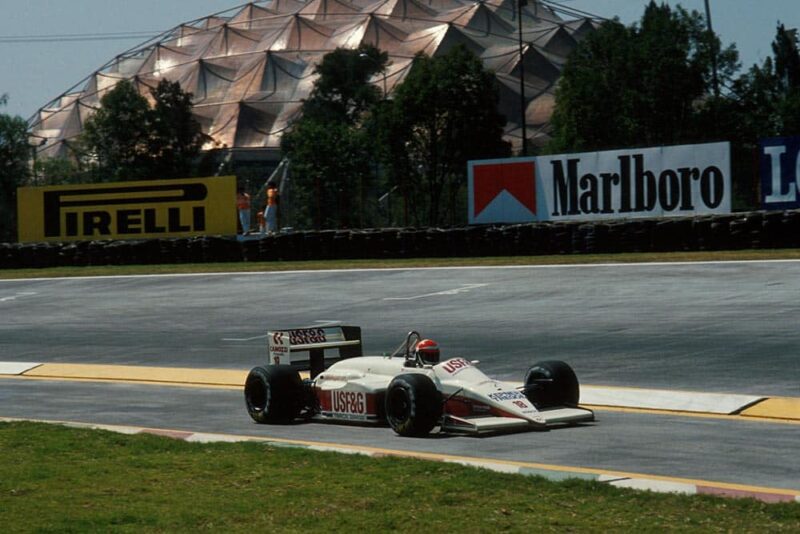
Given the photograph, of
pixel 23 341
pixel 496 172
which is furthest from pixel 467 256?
pixel 23 341

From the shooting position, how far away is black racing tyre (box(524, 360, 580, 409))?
12516mm

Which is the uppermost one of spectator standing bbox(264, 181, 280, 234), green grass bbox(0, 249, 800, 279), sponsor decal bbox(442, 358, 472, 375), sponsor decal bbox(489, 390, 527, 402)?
spectator standing bbox(264, 181, 280, 234)

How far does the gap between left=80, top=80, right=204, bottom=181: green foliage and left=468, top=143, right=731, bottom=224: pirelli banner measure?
208ft

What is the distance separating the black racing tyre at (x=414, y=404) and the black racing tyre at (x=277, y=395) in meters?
1.80

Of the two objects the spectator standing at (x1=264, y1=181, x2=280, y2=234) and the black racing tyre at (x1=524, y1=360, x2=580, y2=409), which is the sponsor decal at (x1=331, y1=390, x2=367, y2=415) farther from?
the spectator standing at (x1=264, y1=181, x2=280, y2=234)

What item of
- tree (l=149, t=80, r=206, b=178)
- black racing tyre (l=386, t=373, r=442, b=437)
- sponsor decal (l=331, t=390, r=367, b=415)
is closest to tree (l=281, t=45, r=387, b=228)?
tree (l=149, t=80, r=206, b=178)

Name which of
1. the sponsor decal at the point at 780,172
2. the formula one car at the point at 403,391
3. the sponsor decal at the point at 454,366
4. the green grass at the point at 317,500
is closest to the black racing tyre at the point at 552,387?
Answer: the formula one car at the point at 403,391

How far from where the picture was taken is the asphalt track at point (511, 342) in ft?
36.3

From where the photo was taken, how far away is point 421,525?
759 cm

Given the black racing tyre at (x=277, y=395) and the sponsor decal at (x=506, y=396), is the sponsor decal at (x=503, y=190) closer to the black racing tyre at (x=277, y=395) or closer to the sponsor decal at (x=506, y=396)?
the black racing tyre at (x=277, y=395)

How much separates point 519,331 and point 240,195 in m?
22.3

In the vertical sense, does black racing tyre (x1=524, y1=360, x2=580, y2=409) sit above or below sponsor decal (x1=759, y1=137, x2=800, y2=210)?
below

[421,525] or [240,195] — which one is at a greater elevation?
[240,195]

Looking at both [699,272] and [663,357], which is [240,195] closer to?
[699,272]
